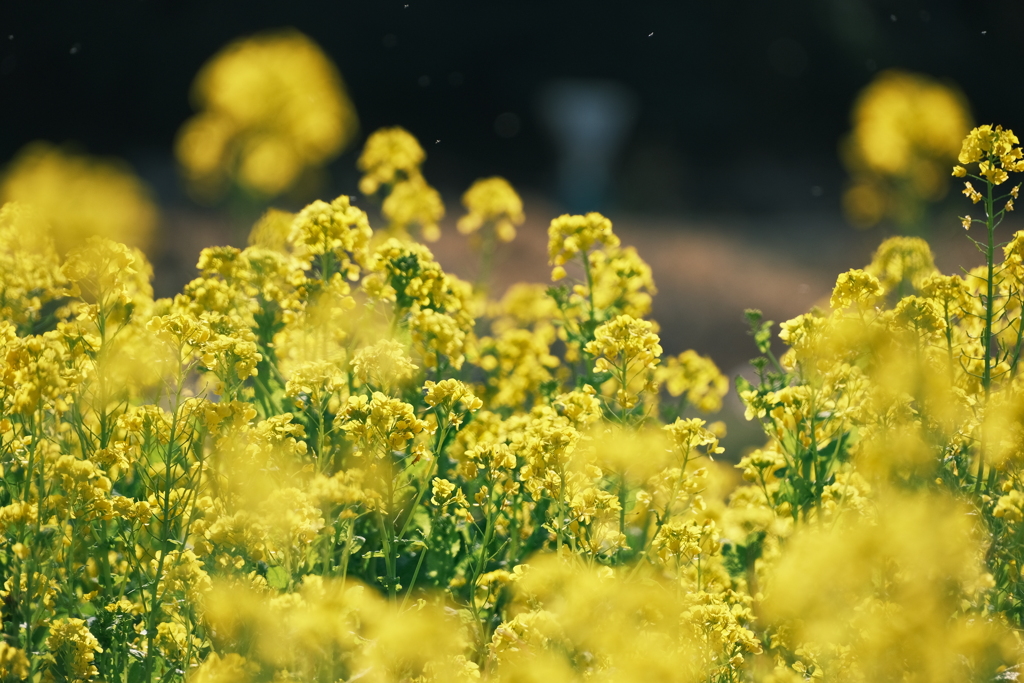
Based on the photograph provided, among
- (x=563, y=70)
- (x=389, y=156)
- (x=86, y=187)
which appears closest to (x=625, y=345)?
(x=389, y=156)

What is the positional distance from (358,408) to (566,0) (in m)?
13.3

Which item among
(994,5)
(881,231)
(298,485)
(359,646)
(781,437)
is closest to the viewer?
(359,646)

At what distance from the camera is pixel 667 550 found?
1988 mm

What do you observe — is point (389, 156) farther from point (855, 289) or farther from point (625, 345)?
point (855, 289)

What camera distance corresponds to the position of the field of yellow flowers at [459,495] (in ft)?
5.15

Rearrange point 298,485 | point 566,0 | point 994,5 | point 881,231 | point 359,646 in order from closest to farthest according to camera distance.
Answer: point 359,646
point 298,485
point 881,231
point 994,5
point 566,0

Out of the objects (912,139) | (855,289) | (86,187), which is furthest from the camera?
(86,187)

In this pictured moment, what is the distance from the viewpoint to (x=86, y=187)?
8641mm

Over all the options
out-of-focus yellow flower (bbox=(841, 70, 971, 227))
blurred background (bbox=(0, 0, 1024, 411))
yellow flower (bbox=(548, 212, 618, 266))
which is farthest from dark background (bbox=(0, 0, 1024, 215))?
yellow flower (bbox=(548, 212, 618, 266))

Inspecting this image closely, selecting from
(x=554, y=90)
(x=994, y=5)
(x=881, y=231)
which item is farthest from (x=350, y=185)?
(x=994, y=5)

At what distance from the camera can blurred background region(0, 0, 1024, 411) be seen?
11969 mm

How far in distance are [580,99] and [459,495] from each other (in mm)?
12848

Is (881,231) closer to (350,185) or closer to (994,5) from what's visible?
(994,5)

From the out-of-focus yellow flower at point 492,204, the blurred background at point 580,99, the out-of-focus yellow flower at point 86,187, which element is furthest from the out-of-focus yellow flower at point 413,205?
the blurred background at point 580,99
